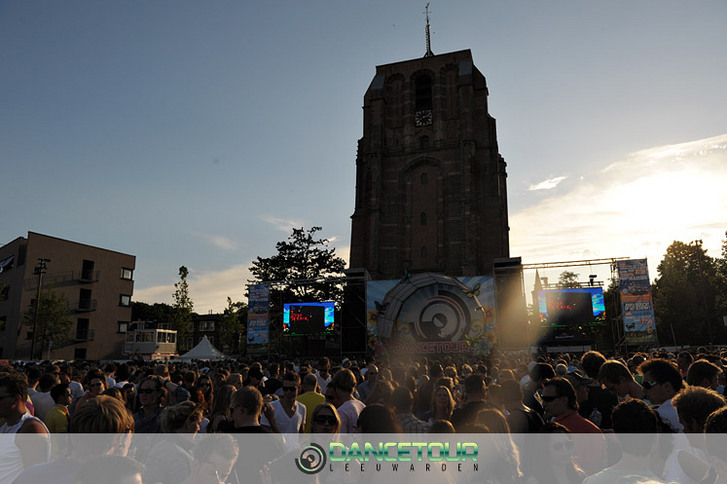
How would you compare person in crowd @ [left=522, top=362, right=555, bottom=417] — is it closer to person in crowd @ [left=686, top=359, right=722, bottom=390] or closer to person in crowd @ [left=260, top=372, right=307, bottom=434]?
person in crowd @ [left=686, top=359, right=722, bottom=390]

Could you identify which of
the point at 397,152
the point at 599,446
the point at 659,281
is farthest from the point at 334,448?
the point at 659,281

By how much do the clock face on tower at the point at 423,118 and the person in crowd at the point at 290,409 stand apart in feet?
135

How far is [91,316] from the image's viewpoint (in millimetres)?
46750

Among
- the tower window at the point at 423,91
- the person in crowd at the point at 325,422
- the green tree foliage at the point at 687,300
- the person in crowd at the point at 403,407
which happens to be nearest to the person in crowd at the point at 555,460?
the person in crowd at the point at 403,407

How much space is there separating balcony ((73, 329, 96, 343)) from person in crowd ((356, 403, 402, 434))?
5060cm

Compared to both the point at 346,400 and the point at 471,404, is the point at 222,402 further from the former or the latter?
the point at 471,404

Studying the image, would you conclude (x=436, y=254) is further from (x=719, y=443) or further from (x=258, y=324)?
(x=719, y=443)

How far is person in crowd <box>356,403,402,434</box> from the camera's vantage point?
12.8 feet

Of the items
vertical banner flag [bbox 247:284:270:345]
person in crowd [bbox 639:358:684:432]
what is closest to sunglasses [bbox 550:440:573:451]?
person in crowd [bbox 639:358:684:432]

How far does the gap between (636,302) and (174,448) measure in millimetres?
33402

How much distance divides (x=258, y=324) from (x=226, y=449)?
108 ft

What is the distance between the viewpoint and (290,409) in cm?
555

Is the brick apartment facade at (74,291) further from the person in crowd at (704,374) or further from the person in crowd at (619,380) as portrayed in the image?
the person in crowd at (704,374)

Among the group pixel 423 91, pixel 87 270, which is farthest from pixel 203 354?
pixel 423 91
